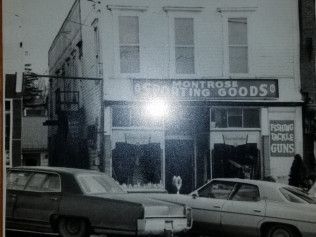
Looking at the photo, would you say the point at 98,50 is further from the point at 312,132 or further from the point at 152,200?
the point at 312,132

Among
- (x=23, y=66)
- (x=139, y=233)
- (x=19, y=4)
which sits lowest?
(x=139, y=233)

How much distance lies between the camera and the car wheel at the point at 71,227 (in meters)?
6.19

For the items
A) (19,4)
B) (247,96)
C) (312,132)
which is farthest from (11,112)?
(312,132)

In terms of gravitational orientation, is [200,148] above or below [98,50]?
below

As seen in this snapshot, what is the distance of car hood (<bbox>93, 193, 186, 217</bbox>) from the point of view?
19.9 ft

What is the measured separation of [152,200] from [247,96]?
1.41m

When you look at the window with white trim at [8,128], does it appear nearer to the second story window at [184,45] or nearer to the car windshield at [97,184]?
the car windshield at [97,184]

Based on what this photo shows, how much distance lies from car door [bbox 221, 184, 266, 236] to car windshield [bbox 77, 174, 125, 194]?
108cm

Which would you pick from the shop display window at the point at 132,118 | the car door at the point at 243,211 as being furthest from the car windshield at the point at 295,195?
the shop display window at the point at 132,118

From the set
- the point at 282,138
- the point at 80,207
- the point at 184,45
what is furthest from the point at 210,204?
the point at 184,45

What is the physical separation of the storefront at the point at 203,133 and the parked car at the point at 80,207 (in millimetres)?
329

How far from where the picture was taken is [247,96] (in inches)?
257

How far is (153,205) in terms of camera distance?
6.11 meters

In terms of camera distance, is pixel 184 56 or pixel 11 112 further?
pixel 184 56
